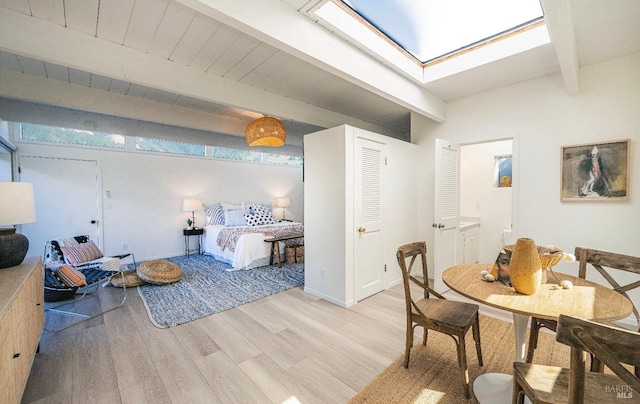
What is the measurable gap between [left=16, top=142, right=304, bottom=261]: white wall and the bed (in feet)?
1.28

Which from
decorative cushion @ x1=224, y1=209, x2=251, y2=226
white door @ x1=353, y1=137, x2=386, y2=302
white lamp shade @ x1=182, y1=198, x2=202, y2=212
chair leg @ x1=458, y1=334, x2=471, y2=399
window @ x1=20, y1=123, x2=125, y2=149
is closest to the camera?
chair leg @ x1=458, y1=334, x2=471, y2=399

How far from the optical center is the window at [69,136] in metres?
4.22

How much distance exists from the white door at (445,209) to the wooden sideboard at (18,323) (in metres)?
3.58

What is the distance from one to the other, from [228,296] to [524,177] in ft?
13.0

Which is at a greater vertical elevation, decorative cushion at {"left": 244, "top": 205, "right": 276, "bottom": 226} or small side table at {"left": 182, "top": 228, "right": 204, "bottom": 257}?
decorative cushion at {"left": 244, "top": 205, "right": 276, "bottom": 226}

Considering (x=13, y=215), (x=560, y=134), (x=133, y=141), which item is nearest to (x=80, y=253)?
(x=13, y=215)

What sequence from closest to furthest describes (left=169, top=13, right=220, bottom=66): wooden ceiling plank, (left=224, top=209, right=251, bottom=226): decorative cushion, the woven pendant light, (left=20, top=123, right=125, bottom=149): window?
(left=169, top=13, right=220, bottom=66): wooden ceiling plank, the woven pendant light, (left=20, top=123, right=125, bottom=149): window, (left=224, top=209, right=251, bottom=226): decorative cushion

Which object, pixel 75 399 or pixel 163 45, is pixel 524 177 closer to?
pixel 163 45

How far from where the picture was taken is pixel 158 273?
3.77 metres

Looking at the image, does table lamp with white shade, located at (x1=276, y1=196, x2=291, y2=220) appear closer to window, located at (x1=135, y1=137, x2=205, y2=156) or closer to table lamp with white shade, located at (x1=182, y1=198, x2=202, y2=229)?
table lamp with white shade, located at (x1=182, y1=198, x2=202, y2=229)

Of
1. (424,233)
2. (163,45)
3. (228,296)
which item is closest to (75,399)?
(228,296)

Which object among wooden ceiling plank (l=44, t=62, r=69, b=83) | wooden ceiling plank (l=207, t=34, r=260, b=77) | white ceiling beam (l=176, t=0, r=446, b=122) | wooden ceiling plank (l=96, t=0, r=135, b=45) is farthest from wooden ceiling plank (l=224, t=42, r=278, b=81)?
wooden ceiling plank (l=44, t=62, r=69, b=83)

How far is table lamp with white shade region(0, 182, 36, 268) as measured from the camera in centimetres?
187

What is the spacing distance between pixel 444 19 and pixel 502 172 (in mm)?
3172
